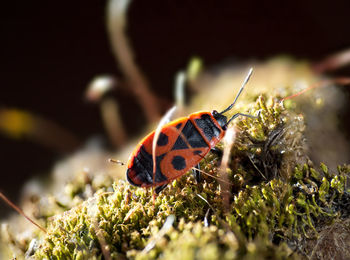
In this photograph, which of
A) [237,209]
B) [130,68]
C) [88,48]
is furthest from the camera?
[88,48]

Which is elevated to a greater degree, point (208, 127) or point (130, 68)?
point (130, 68)

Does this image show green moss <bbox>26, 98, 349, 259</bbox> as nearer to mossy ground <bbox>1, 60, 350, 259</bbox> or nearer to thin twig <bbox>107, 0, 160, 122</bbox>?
mossy ground <bbox>1, 60, 350, 259</bbox>

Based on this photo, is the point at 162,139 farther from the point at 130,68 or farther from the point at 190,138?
the point at 130,68

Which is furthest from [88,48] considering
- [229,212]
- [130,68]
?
[229,212]

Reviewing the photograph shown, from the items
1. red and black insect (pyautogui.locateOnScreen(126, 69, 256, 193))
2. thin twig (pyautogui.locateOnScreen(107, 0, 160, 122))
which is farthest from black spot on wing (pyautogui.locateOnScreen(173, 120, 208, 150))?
thin twig (pyautogui.locateOnScreen(107, 0, 160, 122))

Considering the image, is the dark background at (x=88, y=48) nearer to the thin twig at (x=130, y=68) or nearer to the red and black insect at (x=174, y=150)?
the thin twig at (x=130, y=68)

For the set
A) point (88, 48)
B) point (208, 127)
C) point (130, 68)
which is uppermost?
point (88, 48)
